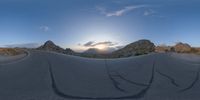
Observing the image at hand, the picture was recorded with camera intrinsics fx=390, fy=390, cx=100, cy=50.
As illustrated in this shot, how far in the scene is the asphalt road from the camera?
19.2 m

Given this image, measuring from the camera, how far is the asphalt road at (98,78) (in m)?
19.2

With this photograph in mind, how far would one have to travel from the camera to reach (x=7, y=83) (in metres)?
20.7

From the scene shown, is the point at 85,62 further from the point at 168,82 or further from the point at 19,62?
the point at 168,82

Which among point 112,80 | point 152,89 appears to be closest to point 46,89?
point 112,80

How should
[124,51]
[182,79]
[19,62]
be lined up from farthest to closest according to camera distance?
1. [124,51]
2. [19,62]
3. [182,79]

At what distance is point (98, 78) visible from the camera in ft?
71.5

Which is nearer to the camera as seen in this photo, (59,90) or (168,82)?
(59,90)

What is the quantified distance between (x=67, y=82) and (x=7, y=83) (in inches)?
125

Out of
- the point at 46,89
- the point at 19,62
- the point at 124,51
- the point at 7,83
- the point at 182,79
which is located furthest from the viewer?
the point at 124,51

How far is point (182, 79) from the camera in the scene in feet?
72.9

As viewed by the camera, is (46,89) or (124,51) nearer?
(46,89)

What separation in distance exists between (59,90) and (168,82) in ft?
19.7

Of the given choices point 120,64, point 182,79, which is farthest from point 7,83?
point 182,79

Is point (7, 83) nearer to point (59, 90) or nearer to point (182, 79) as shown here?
point (59, 90)
